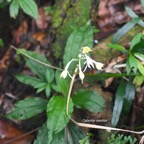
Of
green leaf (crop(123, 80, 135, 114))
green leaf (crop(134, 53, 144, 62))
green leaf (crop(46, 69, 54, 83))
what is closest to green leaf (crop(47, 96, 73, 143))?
green leaf (crop(46, 69, 54, 83))

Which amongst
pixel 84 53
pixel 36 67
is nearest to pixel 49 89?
pixel 36 67

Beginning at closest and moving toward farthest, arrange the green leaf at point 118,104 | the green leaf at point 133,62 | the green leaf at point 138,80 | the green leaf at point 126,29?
1. the green leaf at point 133,62
2. the green leaf at point 138,80
3. the green leaf at point 118,104
4. the green leaf at point 126,29

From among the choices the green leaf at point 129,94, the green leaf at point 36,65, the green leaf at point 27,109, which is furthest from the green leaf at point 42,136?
the green leaf at point 129,94

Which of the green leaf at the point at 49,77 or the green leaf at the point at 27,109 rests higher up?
the green leaf at the point at 49,77

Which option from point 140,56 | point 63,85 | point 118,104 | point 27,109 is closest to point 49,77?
point 63,85

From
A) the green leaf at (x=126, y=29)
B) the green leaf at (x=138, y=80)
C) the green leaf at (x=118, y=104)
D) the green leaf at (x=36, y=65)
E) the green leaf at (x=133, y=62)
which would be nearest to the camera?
the green leaf at (x=133, y=62)

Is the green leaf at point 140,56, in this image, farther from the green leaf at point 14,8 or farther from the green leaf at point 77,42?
the green leaf at point 14,8

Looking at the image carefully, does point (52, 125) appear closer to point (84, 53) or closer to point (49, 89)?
point (49, 89)
